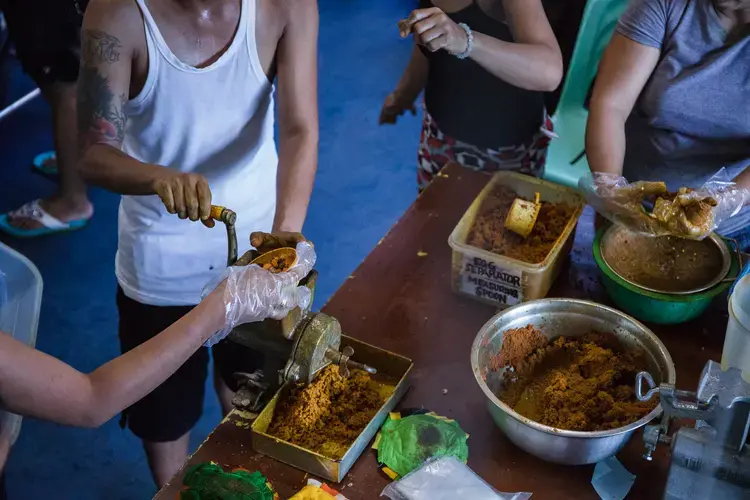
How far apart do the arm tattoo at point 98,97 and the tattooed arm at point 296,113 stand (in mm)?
372

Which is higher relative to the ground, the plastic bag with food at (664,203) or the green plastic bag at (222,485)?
the plastic bag with food at (664,203)

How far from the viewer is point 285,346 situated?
4.20ft

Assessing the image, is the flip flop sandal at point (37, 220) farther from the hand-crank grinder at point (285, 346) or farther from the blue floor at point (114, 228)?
the hand-crank grinder at point (285, 346)

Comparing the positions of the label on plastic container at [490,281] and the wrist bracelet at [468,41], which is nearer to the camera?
the label on plastic container at [490,281]

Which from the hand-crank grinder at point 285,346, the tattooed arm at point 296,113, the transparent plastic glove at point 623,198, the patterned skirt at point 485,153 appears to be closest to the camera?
the hand-crank grinder at point 285,346

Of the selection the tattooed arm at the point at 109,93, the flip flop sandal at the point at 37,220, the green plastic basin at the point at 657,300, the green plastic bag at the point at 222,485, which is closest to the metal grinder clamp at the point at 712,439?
the green plastic basin at the point at 657,300

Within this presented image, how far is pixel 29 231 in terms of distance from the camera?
325 cm

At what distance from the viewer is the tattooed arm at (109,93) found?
4.79 feet

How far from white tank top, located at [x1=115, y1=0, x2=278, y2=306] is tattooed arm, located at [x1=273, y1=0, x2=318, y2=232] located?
0.05 m

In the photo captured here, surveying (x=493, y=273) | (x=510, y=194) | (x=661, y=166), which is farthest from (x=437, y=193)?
(x=661, y=166)

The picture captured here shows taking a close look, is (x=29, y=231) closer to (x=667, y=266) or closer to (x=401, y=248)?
(x=401, y=248)

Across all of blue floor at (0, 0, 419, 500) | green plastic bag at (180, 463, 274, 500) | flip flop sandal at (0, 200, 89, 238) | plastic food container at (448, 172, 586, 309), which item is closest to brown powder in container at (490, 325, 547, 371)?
plastic food container at (448, 172, 586, 309)

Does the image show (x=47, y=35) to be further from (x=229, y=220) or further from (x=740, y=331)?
(x=740, y=331)

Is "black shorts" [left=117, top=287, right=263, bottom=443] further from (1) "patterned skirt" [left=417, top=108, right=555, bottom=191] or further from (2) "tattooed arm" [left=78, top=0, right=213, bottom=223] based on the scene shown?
(1) "patterned skirt" [left=417, top=108, right=555, bottom=191]
